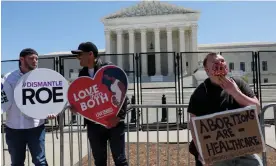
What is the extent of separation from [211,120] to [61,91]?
7.22ft

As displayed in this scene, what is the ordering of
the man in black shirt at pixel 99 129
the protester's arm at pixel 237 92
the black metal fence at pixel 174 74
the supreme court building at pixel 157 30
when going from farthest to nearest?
the supreme court building at pixel 157 30
the black metal fence at pixel 174 74
the man in black shirt at pixel 99 129
the protester's arm at pixel 237 92

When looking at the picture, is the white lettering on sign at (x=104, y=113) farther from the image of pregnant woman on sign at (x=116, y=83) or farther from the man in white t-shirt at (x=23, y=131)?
the man in white t-shirt at (x=23, y=131)

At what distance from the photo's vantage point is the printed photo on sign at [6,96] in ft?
12.6

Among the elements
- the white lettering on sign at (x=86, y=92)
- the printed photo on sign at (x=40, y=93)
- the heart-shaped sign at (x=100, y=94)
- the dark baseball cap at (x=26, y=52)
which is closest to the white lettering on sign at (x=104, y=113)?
the heart-shaped sign at (x=100, y=94)

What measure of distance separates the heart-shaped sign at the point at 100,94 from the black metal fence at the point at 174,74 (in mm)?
1349

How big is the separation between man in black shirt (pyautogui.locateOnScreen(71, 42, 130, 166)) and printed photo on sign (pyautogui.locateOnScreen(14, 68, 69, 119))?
61 centimetres

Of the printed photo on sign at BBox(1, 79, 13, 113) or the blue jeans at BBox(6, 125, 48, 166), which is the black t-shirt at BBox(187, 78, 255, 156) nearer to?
the blue jeans at BBox(6, 125, 48, 166)

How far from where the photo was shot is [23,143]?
12.5ft

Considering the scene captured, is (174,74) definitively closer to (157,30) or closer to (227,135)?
(227,135)

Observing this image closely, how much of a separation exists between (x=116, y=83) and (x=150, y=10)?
2473 inches

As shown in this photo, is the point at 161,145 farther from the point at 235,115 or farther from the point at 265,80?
the point at 265,80

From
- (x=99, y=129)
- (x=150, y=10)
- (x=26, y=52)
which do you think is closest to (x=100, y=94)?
(x=99, y=129)

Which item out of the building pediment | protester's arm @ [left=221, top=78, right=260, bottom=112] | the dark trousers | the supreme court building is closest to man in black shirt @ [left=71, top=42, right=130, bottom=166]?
the dark trousers

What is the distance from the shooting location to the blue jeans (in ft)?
12.4
